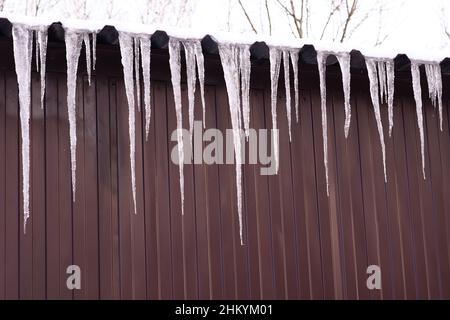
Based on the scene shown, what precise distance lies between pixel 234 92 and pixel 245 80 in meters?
0.10

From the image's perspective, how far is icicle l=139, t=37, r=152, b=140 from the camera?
3473mm

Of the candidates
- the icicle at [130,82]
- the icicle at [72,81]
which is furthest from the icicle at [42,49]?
the icicle at [130,82]

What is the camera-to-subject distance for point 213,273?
378 centimetres

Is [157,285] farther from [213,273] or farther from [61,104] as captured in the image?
Answer: [61,104]

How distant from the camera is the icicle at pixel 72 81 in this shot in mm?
3305

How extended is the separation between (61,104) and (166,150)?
71cm

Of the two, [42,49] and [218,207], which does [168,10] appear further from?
[42,49]

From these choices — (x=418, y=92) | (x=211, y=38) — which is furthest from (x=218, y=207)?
(x=418, y=92)

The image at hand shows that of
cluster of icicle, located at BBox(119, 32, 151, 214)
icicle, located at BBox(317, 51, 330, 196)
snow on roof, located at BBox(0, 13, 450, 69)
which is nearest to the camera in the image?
snow on roof, located at BBox(0, 13, 450, 69)

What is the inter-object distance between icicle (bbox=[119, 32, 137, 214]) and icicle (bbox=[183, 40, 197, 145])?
1.10 feet

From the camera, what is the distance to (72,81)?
3480mm

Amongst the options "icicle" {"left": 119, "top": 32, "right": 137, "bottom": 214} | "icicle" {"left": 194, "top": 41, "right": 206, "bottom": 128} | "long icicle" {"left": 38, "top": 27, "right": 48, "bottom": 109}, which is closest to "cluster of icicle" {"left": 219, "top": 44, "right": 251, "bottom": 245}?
"icicle" {"left": 194, "top": 41, "right": 206, "bottom": 128}

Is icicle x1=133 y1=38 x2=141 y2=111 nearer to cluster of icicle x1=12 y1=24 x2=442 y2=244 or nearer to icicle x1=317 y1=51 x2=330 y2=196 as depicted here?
cluster of icicle x1=12 y1=24 x2=442 y2=244

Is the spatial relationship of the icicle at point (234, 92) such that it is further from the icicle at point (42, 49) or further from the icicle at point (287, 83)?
the icicle at point (42, 49)
